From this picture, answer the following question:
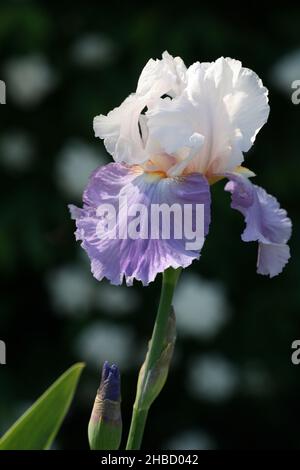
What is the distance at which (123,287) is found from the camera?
2.57 m

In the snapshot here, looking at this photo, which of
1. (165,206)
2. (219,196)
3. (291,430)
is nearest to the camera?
(165,206)

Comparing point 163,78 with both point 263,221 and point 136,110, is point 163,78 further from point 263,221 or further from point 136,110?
point 263,221

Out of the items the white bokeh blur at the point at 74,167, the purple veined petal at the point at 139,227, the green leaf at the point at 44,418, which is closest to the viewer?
the purple veined petal at the point at 139,227

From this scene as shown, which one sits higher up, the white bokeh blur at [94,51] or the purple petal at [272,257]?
the white bokeh blur at [94,51]

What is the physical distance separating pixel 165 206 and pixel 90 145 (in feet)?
5.62

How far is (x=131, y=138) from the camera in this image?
3.16 ft

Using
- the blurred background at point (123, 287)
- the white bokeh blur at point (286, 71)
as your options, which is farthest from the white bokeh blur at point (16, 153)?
the white bokeh blur at point (286, 71)

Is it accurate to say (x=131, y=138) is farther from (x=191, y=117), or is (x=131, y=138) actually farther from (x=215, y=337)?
(x=215, y=337)

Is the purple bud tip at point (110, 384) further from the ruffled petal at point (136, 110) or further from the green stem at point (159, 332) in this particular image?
the ruffled petal at point (136, 110)

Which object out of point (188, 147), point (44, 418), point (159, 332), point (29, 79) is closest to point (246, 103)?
point (188, 147)

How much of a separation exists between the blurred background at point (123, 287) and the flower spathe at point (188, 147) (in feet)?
5.05

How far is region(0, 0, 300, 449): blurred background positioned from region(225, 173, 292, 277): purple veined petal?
5.05 ft

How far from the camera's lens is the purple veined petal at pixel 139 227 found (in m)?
0.87
